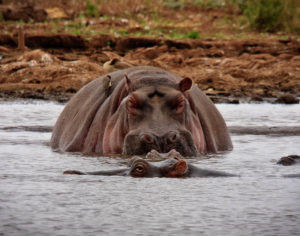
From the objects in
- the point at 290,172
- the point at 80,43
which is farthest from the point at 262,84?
the point at 290,172

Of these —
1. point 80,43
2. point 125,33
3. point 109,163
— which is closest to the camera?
point 109,163

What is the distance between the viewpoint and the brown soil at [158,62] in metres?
16.8

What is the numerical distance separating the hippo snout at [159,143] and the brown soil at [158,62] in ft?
25.9

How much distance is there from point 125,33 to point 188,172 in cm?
1718

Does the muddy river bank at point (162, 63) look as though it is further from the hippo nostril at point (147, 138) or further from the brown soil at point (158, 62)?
the hippo nostril at point (147, 138)

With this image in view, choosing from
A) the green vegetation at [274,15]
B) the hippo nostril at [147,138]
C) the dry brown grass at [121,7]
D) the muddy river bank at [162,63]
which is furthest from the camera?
the dry brown grass at [121,7]

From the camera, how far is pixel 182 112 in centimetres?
748

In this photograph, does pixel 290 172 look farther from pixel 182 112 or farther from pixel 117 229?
pixel 117 229

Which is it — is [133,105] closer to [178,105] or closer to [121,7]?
[178,105]

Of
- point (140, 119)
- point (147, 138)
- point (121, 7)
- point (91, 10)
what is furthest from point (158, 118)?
point (121, 7)

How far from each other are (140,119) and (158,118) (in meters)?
0.18

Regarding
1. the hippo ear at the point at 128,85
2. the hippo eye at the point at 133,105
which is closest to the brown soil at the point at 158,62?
the hippo ear at the point at 128,85

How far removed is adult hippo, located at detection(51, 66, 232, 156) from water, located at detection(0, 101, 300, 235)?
238 millimetres

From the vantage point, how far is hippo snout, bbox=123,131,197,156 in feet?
22.8
